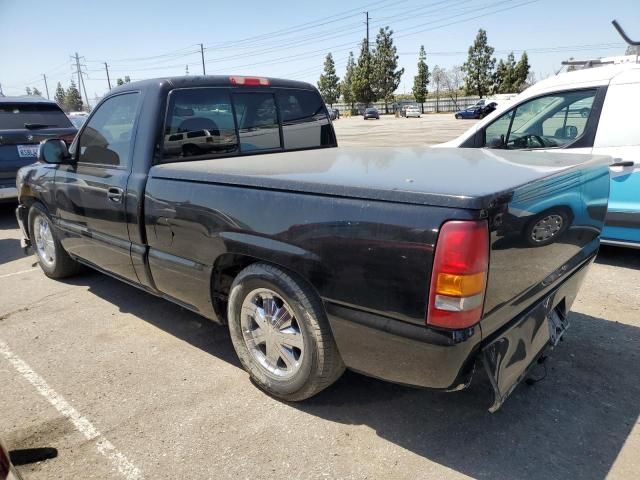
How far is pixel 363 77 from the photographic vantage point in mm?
66438

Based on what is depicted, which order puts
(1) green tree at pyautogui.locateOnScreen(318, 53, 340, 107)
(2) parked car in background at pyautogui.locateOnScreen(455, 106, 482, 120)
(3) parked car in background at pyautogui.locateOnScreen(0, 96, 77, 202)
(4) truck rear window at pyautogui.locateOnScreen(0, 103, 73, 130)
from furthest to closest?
(1) green tree at pyautogui.locateOnScreen(318, 53, 340, 107)
(2) parked car in background at pyautogui.locateOnScreen(455, 106, 482, 120)
(4) truck rear window at pyautogui.locateOnScreen(0, 103, 73, 130)
(3) parked car in background at pyautogui.locateOnScreen(0, 96, 77, 202)

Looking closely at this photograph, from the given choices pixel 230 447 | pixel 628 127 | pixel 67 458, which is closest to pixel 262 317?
pixel 230 447

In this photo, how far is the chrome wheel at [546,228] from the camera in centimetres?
220

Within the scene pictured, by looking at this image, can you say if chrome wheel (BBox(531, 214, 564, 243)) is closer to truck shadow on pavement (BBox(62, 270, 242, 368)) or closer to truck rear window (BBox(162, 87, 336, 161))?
truck shadow on pavement (BBox(62, 270, 242, 368))

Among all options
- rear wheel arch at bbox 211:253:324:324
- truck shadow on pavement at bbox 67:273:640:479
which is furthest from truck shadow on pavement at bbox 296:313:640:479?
rear wheel arch at bbox 211:253:324:324

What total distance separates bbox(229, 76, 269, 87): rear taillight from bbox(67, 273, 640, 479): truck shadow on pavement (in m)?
2.05

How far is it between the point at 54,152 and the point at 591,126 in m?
4.97

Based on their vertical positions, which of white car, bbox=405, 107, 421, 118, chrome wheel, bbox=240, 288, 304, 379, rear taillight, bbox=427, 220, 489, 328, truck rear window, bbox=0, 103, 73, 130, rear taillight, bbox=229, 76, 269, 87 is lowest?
chrome wheel, bbox=240, 288, 304, 379

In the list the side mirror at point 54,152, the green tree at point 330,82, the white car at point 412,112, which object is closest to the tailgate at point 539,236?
the side mirror at point 54,152

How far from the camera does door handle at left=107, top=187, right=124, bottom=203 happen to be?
339 cm

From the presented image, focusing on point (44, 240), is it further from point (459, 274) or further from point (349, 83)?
point (349, 83)

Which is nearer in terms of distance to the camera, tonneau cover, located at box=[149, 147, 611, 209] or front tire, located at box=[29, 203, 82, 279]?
tonneau cover, located at box=[149, 147, 611, 209]

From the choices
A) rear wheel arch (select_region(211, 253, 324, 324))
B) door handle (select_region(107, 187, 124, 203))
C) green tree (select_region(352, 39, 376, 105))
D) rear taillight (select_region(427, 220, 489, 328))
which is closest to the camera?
rear taillight (select_region(427, 220, 489, 328))

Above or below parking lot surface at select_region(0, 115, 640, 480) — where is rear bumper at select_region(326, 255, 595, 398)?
above
